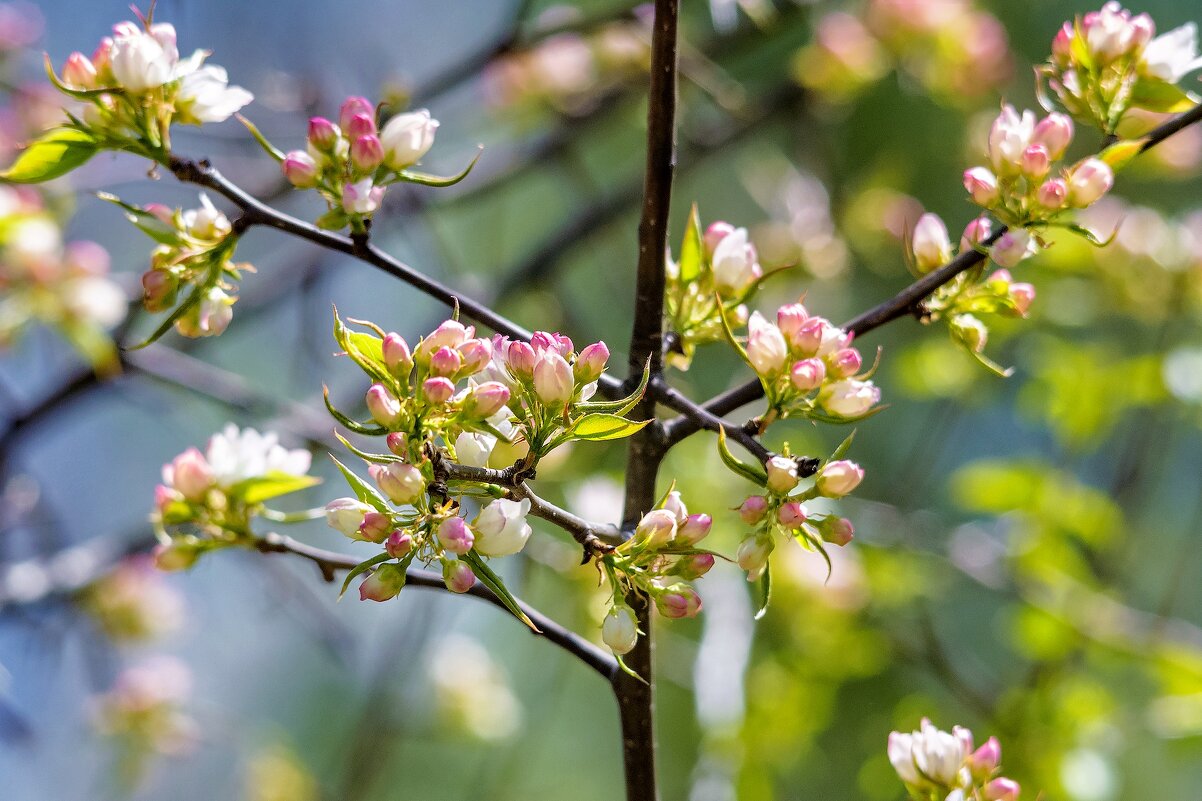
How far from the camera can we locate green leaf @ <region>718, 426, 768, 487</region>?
1.35 ft

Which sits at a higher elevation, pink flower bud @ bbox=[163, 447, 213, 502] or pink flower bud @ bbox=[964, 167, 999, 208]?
pink flower bud @ bbox=[964, 167, 999, 208]

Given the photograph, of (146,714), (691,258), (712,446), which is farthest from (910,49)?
(146,714)

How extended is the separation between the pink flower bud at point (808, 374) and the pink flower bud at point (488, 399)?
0.44ft

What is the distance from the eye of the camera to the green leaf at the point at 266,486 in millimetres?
576

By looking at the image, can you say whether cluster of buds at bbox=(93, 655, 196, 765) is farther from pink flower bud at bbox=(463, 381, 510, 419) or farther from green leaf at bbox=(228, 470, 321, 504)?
pink flower bud at bbox=(463, 381, 510, 419)

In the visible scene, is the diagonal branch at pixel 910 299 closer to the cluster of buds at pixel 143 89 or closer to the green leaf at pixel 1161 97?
the green leaf at pixel 1161 97

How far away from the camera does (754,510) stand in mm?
452

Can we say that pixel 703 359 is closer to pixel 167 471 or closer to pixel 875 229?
pixel 875 229

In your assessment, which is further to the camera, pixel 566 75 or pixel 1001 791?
pixel 566 75

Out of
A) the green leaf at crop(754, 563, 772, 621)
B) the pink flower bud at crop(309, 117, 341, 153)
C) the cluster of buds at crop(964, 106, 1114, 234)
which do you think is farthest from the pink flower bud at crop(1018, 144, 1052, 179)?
the pink flower bud at crop(309, 117, 341, 153)

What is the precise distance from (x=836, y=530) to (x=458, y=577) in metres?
0.16

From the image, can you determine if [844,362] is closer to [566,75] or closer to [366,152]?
[366,152]

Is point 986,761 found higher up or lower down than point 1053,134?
lower down

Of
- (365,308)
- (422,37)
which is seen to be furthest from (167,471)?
(422,37)
